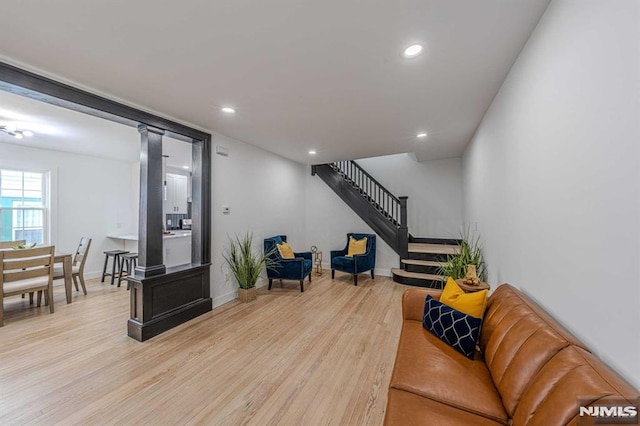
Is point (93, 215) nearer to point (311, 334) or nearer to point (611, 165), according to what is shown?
point (311, 334)

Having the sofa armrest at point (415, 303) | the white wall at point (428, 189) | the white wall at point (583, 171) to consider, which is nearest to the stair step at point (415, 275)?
the white wall at point (428, 189)

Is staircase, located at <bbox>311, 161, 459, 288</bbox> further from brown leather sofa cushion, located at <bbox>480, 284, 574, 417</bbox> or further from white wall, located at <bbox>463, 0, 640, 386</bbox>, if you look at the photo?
white wall, located at <bbox>463, 0, 640, 386</bbox>

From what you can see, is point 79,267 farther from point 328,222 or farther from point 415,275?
point 415,275

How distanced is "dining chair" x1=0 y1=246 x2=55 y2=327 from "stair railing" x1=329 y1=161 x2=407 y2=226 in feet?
16.9

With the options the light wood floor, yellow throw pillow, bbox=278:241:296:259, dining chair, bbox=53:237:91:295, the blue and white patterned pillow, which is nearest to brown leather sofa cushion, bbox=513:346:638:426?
the blue and white patterned pillow

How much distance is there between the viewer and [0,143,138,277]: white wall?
14.7 ft

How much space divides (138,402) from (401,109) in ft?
11.6

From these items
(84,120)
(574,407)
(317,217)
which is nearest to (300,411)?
(574,407)

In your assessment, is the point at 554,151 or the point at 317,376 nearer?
the point at 554,151

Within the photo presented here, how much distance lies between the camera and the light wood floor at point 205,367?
5.69ft

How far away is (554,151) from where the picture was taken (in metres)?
1.40

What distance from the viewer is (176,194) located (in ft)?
19.6

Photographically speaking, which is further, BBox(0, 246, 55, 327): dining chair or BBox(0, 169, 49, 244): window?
BBox(0, 169, 49, 244): window

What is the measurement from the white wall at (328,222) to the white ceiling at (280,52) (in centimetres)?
305
